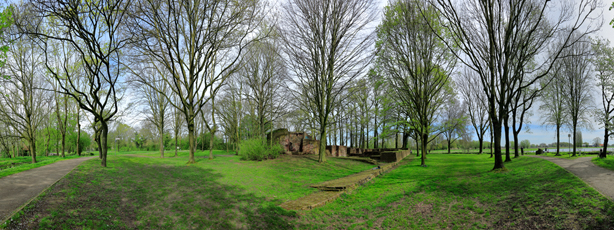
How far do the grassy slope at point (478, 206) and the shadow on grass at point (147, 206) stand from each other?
141cm

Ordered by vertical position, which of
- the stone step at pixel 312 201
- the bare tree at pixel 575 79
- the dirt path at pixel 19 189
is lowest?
the stone step at pixel 312 201

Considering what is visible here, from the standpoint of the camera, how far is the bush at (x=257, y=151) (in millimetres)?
15320

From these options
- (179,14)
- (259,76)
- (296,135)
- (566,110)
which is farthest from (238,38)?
(566,110)

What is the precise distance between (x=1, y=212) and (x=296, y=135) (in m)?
16.4

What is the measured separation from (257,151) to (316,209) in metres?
9.33

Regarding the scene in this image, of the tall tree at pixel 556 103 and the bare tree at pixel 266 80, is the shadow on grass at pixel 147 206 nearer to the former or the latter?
the bare tree at pixel 266 80

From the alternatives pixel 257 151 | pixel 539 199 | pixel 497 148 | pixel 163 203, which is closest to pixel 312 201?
pixel 163 203

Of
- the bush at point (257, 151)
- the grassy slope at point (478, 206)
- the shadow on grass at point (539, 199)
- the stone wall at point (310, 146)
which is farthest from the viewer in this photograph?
the stone wall at point (310, 146)

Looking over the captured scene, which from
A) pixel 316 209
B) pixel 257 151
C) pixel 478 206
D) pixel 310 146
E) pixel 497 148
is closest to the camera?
pixel 478 206

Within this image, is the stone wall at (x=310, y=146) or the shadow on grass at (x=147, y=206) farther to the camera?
the stone wall at (x=310, y=146)

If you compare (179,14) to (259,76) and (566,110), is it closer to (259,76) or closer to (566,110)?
(259,76)

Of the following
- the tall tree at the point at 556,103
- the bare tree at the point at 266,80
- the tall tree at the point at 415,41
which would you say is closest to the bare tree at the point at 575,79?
the tall tree at the point at 556,103

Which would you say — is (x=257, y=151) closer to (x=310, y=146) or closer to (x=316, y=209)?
(x=310, y=146)

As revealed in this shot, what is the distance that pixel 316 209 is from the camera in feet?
21.7
